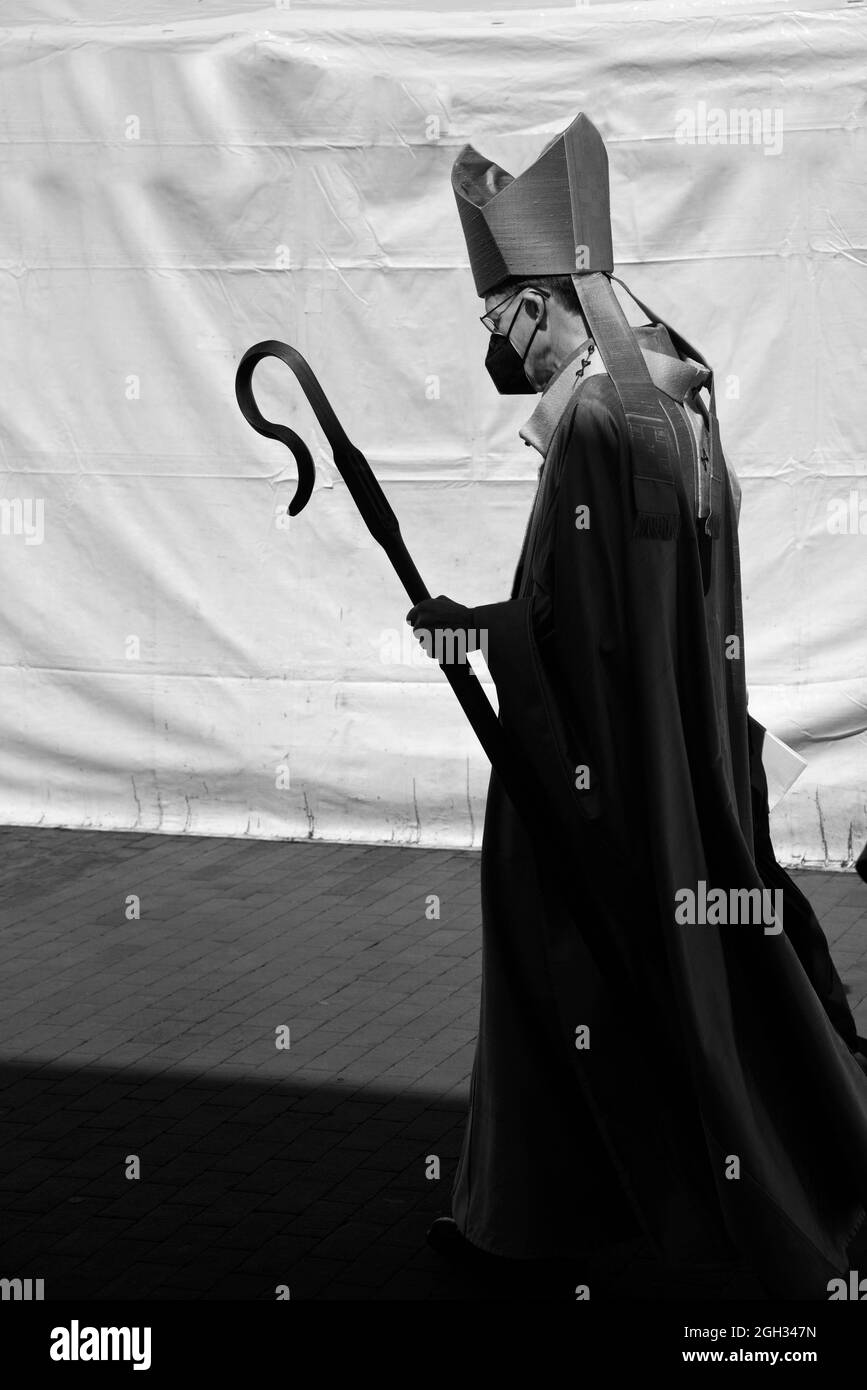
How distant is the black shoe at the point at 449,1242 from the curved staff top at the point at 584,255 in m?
1.51

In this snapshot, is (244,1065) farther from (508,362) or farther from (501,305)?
(501,305)

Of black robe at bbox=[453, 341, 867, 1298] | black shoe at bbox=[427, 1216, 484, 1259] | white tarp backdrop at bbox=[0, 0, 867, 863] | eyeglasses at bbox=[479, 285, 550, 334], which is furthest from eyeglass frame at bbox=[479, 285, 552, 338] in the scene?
white tarp backdrop at bbox=[0, 0, 867, 863]

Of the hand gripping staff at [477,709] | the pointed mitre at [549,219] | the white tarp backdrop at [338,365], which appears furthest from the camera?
the white tarp backdrop at [338,365]

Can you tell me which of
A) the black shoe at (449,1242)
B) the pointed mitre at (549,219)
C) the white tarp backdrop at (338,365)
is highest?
the white tarp backdrop at (338,365)

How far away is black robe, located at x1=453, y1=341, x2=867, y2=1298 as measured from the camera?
12.3 ft

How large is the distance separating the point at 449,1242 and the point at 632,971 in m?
0.76

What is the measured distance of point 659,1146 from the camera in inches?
152

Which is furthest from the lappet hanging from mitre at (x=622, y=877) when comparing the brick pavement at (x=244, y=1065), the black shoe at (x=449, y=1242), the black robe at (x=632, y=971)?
the brick pavement at (x=244, y=1065)

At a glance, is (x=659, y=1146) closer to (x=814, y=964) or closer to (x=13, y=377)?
(x=814, y=964)

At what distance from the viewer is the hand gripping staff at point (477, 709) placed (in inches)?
147

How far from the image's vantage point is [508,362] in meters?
4.06

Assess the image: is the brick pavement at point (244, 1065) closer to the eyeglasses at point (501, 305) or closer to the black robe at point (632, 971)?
the black robe at point (632, 971)

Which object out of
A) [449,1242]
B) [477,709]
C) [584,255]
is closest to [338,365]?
[584,255]
